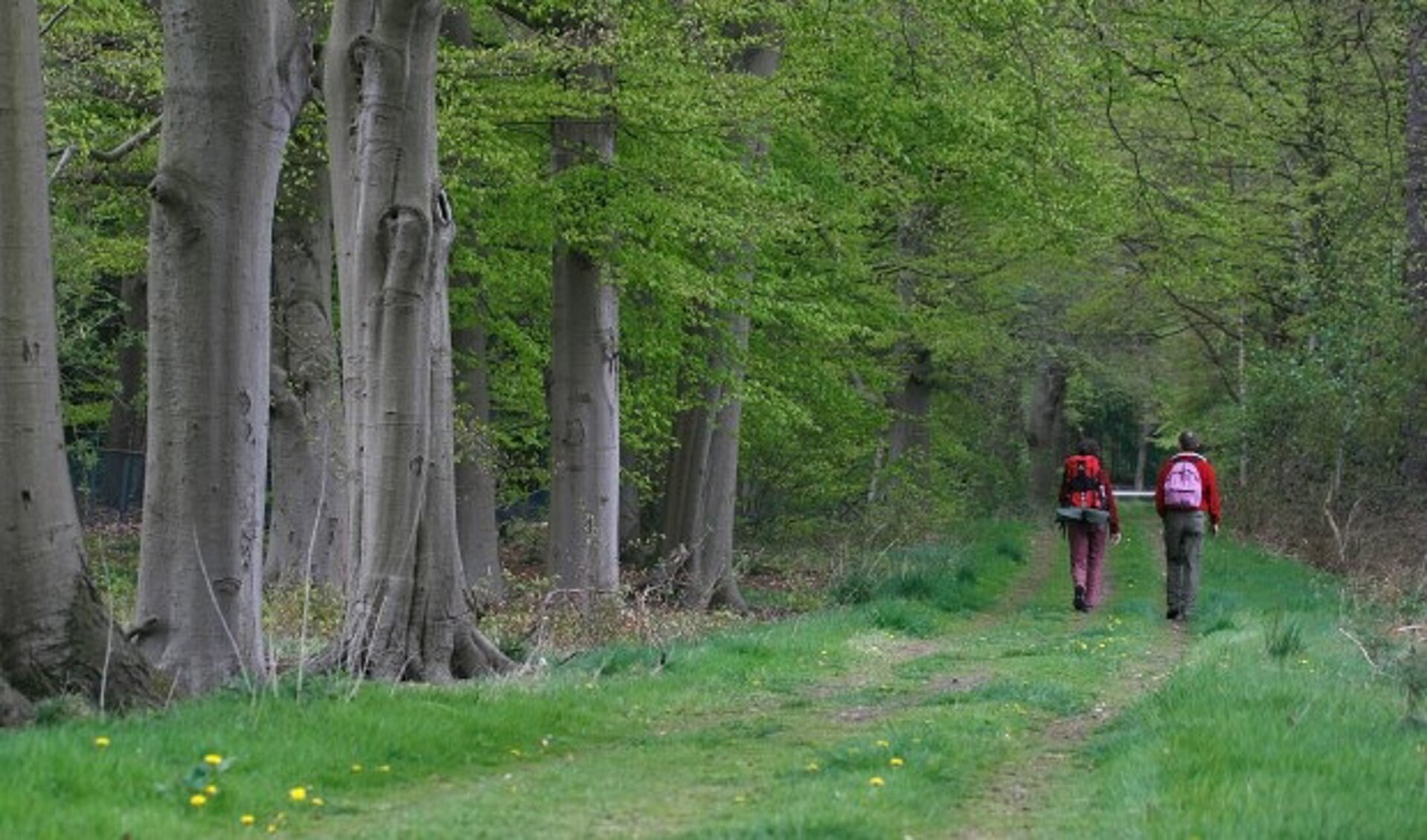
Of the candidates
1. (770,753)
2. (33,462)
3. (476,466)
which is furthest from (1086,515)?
(33,462)

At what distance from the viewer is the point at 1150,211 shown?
59.4ft

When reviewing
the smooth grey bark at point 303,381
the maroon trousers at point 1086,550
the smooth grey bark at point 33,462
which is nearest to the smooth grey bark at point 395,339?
the smooth grey bark at point 33,462

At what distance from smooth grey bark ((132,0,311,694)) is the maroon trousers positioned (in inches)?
464

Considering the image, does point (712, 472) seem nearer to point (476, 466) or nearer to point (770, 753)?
point (476, 466)

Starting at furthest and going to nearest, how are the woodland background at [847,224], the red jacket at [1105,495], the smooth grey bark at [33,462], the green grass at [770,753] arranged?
the red jacket at [1105,495]
the woodland background at [847,224]
the smooth grey bark at [33,462]
the green grass at [770,753]

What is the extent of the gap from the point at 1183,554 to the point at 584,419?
21.5 feet

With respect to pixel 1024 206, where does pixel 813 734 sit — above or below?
below

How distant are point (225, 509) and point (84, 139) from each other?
7.66 meters

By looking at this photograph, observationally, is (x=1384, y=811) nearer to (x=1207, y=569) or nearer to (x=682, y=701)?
(x=682, y=701)

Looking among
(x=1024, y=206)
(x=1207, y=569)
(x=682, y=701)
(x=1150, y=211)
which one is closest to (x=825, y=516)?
(x=1207, y=569)

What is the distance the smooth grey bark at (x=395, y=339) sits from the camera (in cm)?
1058

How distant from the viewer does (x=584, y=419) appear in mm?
17656

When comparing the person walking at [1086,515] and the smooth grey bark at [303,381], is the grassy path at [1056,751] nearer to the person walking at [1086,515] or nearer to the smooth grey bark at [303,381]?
the person walking at [1086,515]

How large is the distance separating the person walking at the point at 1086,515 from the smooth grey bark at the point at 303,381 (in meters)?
8.03
